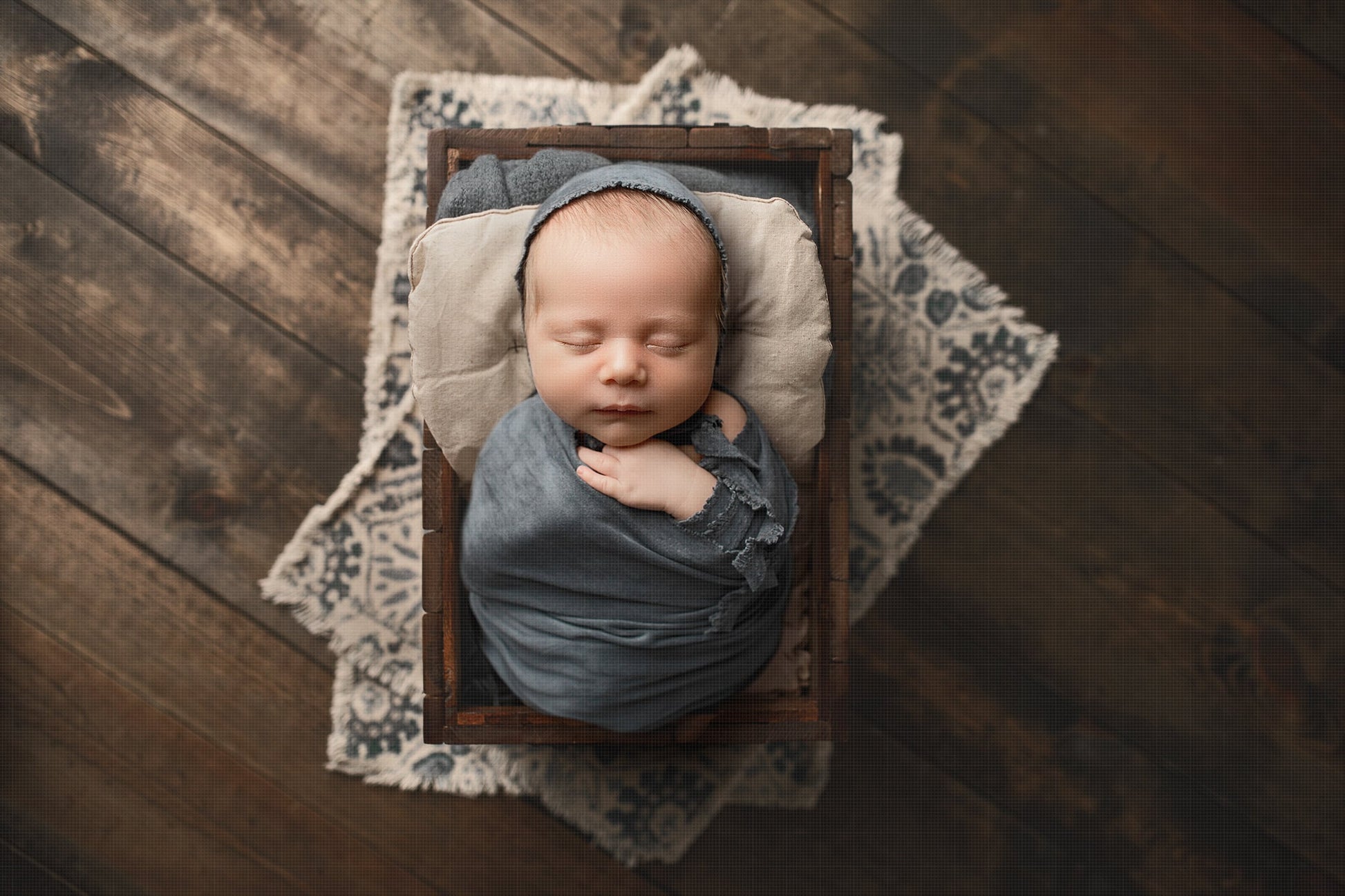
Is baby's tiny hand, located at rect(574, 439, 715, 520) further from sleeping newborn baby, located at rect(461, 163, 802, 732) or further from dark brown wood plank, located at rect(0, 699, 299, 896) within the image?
dark brown wood plank, located at rect(0, 699, 299, 896)

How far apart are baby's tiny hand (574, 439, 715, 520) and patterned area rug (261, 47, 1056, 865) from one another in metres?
0.40

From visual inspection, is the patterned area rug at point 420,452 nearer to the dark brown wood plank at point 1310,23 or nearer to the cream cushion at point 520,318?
the cream cushion at point 520,318

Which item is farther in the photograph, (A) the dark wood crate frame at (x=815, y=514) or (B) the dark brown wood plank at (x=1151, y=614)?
(B) the dark brown wood plank at (x=1151, y=614)

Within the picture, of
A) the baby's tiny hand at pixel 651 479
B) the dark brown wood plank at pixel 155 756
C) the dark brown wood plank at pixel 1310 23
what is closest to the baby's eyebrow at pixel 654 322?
the baby's tiny hand at pixel 651 479

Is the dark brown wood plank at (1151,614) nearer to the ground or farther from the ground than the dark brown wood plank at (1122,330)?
nearer to the ground

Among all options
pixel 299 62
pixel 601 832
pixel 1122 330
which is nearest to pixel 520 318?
pixel 299 62

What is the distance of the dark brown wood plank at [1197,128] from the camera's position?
111 cm

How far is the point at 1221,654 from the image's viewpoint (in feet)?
3.65

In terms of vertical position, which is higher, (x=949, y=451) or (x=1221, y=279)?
(x=1221, y=279)

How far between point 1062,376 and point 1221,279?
248 millimetres

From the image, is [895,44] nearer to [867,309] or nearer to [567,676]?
[867,309]

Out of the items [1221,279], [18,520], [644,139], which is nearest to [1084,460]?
[1221,279]

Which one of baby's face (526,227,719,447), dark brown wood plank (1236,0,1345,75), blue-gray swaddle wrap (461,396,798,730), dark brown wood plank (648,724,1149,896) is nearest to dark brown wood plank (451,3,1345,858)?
dark brown wood plank (648,724,1149,896)

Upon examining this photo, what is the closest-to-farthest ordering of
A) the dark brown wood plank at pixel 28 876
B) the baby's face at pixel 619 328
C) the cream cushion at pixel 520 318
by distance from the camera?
1. the baby's face at pixel 619 328
2. the cream cushion at pixel 520 318
3. the dark brown wood plank at pixel 28 876
